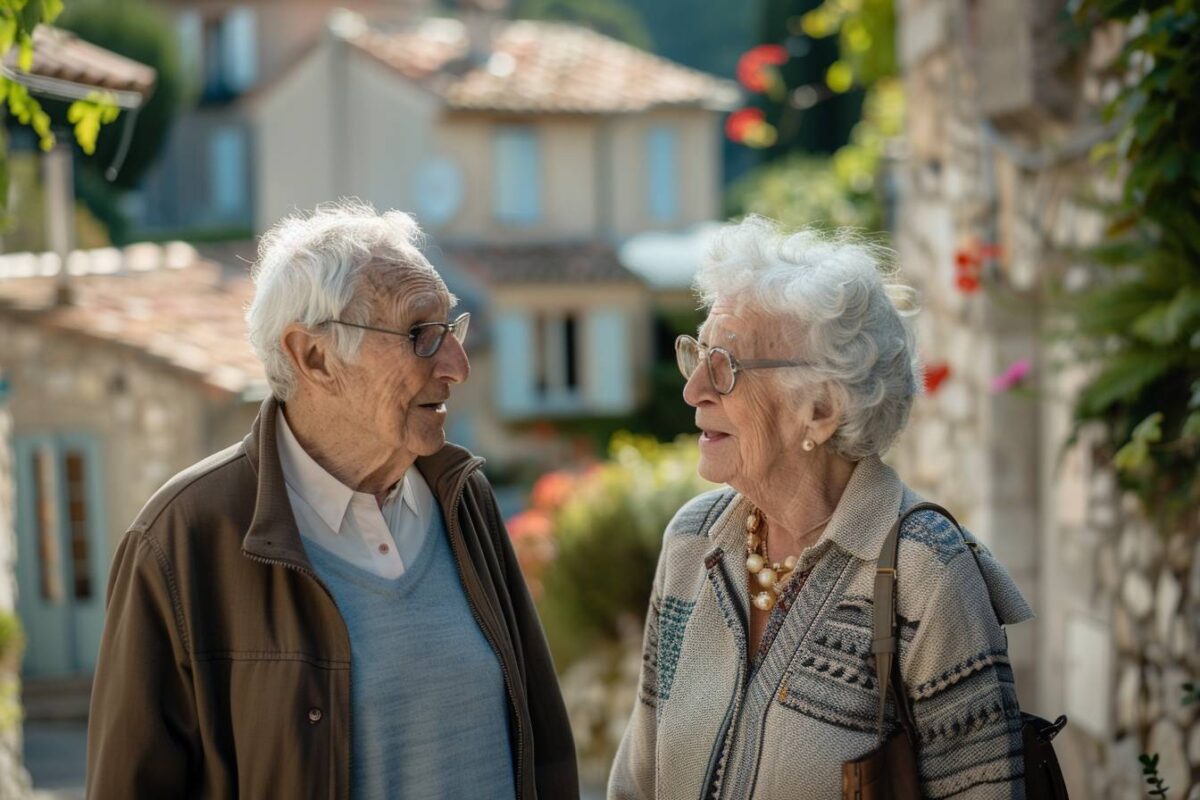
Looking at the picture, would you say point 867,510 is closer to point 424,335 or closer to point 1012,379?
point 424,335

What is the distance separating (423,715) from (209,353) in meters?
10.2

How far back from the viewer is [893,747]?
2287 mm

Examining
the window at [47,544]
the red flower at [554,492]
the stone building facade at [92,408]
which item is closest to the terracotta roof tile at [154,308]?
the stone building facade at [92,408]

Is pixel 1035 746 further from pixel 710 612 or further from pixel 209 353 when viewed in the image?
pixel 209 353

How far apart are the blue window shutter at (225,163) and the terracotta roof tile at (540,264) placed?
13492 millimetres

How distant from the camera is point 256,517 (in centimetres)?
239

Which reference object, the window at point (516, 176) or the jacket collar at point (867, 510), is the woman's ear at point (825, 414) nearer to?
the jacket collar at point (867, 510)

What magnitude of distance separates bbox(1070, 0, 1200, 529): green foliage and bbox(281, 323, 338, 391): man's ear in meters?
1.90

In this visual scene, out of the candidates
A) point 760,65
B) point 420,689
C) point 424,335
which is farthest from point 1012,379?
point 760,65

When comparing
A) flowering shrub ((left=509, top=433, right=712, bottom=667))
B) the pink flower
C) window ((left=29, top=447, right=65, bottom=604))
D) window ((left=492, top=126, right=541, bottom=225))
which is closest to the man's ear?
the pink flower

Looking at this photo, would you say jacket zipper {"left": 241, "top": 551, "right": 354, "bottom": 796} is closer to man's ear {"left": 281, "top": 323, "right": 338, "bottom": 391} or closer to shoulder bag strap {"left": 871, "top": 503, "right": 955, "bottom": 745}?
man's ear {"left": 281, "top": 323, "right": 338, "bottom": 391}

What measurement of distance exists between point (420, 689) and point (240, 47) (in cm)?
3333

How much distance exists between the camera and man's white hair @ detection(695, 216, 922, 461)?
246 centimetres

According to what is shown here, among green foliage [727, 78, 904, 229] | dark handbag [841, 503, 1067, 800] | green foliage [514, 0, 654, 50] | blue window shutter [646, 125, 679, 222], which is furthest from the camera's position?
green foliage [514, 0, 654, 50]
